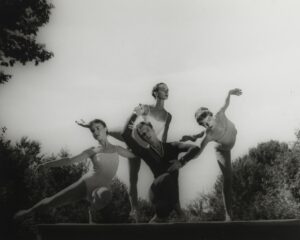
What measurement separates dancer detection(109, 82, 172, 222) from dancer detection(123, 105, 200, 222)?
0.33 feet

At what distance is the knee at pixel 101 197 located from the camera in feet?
35.4

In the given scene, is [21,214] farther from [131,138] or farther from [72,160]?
[131,138]

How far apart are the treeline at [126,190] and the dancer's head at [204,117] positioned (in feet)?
3.92

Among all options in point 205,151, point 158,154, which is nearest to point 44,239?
point 158,154

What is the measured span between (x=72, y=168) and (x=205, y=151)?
313 centimetres

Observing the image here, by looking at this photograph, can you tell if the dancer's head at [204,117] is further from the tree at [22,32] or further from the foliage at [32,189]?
the tree at [22,32]

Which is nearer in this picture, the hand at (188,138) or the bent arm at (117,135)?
the hand at (188,138)

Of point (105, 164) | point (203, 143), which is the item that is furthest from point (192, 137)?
point (105, 164)

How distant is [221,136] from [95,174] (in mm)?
2800

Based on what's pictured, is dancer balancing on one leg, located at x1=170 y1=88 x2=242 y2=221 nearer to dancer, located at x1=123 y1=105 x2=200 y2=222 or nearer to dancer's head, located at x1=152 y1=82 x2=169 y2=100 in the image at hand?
dancer, located at x1=123 y1=105 x2=200 y2=222

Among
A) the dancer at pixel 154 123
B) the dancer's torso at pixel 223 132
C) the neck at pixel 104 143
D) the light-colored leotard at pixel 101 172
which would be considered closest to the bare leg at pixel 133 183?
the dancer at pixel 154 123

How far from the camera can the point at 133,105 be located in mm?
11148

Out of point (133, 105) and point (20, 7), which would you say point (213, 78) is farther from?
point (20, 7)

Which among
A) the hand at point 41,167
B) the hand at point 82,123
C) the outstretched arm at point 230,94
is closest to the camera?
the outstretched arm at point 230,94
